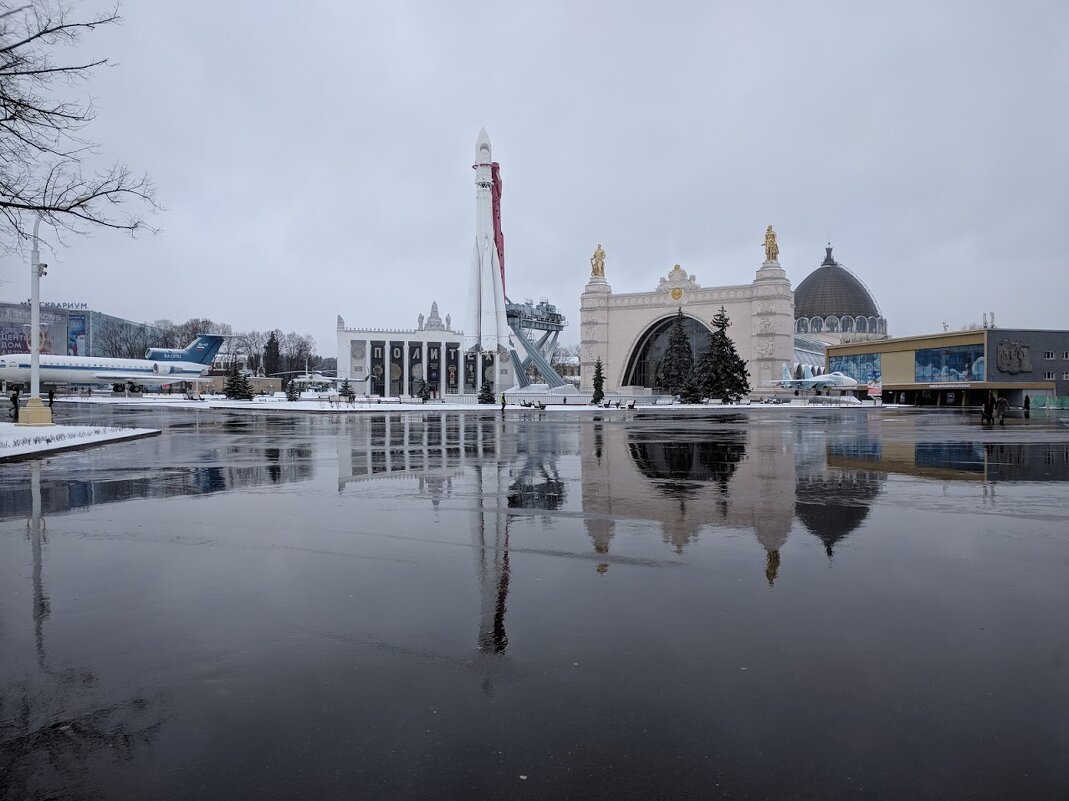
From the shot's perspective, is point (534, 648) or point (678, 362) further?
point (678, 362)

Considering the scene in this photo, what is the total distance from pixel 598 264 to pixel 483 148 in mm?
31776

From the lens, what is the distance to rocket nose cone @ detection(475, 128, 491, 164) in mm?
63000

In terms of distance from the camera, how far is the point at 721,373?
66.1m

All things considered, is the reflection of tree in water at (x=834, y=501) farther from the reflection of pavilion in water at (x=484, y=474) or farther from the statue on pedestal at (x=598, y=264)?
the statue on pedestal at (x=598, y=264)

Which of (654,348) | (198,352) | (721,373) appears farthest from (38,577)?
(654,348)

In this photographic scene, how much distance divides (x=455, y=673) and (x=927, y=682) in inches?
108

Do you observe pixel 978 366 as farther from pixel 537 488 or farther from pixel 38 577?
pixel 38 577

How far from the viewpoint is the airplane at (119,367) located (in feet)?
212

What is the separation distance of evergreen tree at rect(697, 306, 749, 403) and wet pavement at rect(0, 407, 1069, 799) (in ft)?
185

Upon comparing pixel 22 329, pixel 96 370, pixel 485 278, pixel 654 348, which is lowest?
pixel 96 370

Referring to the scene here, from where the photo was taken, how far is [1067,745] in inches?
135

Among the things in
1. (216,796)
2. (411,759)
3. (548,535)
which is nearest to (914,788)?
(411,759)

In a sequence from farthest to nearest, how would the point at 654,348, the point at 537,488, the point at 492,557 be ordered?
the point at 654,348
the point at 537,488
the point at 492,557

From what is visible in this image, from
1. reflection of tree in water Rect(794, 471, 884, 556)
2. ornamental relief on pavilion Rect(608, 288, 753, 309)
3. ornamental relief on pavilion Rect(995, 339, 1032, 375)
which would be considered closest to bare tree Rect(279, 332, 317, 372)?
ornamental relief on pavilion Rect(608, 288, 753, 309)
